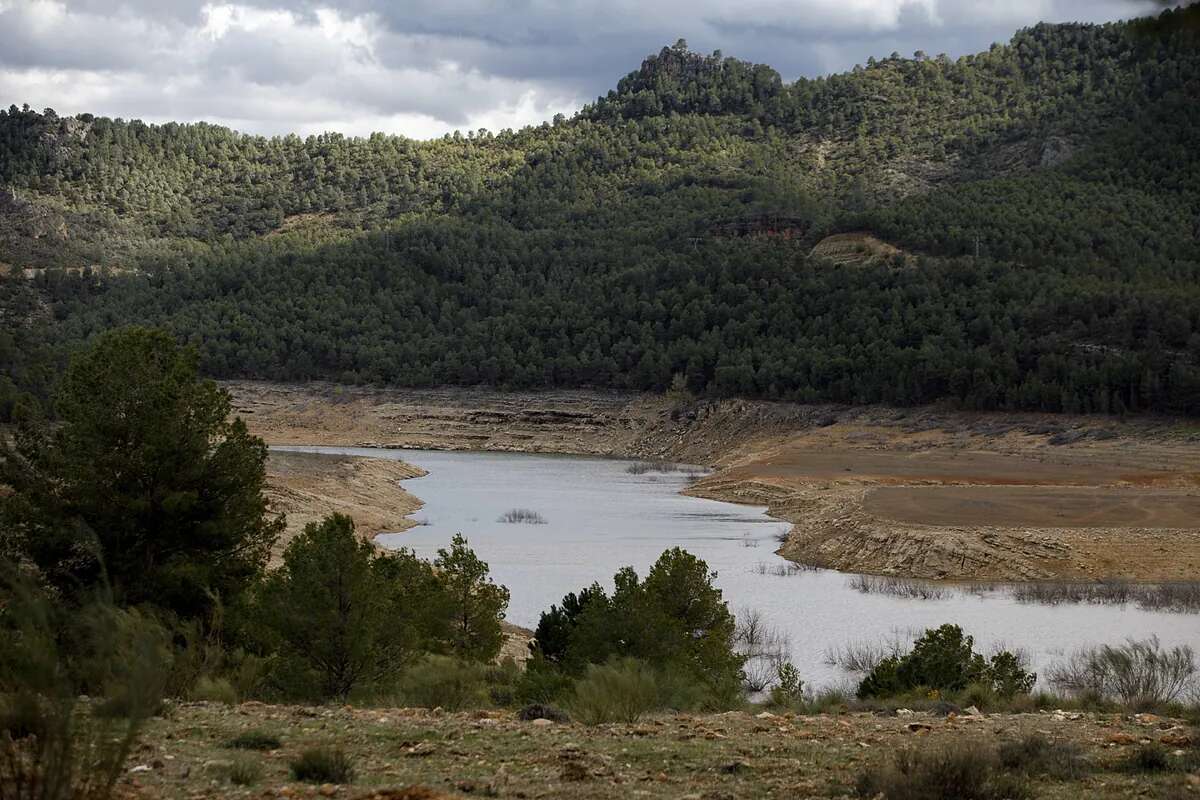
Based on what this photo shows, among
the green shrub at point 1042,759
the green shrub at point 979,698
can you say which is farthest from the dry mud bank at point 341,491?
the green shrub at point 1042,759

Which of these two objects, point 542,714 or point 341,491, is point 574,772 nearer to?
point 542,714

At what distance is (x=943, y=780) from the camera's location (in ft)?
28.1

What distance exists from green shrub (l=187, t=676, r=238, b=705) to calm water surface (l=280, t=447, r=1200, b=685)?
→ 507 inches

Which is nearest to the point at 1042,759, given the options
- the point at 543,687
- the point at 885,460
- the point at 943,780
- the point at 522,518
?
the point at 943,780

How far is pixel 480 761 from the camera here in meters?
10.1

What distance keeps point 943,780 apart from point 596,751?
2992 millimetres

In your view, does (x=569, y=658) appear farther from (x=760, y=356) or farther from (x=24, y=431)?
(x=760, y=356)

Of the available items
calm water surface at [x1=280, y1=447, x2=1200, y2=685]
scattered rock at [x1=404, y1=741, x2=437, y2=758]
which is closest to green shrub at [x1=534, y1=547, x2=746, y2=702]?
calm water surface at [x1=280, y1=447, x2=1200, y2=685]

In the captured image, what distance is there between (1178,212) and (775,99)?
7434cm

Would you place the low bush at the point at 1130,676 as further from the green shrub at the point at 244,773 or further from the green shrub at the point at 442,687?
the green shrub at the point at 244,773

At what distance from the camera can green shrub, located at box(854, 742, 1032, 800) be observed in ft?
28.0

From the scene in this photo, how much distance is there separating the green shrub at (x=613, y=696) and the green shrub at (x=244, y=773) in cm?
401

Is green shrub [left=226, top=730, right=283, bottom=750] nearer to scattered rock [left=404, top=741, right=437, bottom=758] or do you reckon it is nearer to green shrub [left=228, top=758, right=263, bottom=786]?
green shrub [left=228, top=758, right=263, bottom=786]

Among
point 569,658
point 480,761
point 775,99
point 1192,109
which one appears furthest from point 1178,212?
point 480,761
